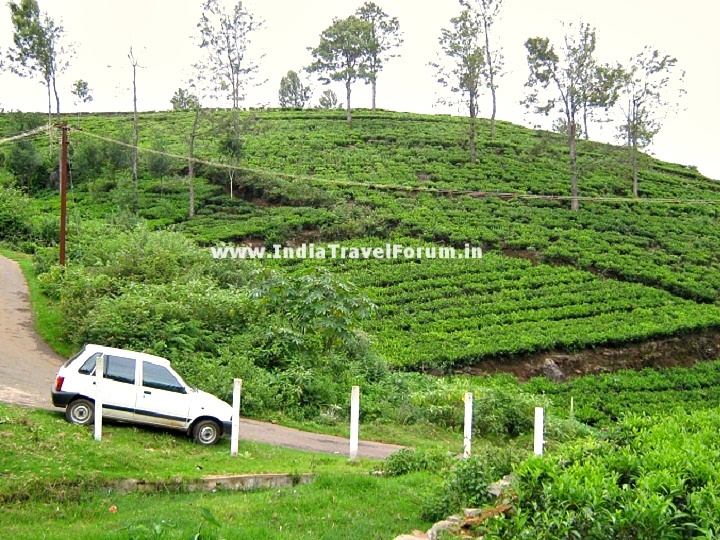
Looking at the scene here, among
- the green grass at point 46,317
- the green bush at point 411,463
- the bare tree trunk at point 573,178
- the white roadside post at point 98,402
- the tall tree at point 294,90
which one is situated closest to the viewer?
the green bush at point 411,463

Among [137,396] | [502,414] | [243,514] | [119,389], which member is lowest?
[502,414]

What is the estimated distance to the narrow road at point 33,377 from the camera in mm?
13930

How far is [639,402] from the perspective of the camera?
23531 millimetres

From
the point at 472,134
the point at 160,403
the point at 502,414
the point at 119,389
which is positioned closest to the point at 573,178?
the point at 472,134

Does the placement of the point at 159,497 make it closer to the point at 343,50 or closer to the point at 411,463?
the point at 411,463

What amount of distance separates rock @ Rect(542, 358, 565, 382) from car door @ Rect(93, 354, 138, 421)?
16740 millimetres

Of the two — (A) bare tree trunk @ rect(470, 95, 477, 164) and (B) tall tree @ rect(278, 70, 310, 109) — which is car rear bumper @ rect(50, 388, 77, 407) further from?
(B) tall tree @ rect(278, 70, 310, 109)

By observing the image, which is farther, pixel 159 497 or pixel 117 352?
pixel 117 352

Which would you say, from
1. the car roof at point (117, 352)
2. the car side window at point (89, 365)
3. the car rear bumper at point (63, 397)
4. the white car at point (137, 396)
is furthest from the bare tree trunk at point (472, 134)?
the car rear bumper at point (63, 397)

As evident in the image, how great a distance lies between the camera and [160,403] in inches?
486

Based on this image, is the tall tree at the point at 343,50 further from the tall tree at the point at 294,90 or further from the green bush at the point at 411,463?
the green bush at the point at 411,463

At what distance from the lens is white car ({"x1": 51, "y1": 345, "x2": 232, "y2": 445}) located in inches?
475

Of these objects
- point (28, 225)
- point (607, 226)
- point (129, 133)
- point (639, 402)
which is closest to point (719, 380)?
point (639, 402)

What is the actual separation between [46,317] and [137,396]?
38.3ft
